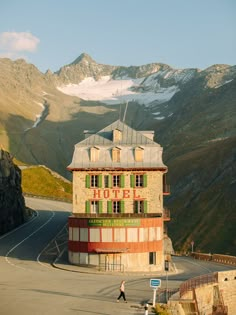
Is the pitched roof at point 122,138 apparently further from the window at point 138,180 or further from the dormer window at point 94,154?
the window at point 138,180

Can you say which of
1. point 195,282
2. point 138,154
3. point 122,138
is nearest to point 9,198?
point 122,138

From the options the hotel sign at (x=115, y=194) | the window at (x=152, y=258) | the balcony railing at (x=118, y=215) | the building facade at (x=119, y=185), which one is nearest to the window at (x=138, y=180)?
the building facade at (x=119, y=185)

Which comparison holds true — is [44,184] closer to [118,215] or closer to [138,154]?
[138,154]

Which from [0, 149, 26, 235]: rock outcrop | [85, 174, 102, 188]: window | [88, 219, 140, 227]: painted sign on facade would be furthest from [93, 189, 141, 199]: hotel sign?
[0, 149, 26, 235]: rock outcrop

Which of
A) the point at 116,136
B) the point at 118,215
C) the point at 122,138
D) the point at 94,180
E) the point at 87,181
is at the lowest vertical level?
the point at 118,215

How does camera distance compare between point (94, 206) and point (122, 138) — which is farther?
point (122, 138)

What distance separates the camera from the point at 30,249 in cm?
7900

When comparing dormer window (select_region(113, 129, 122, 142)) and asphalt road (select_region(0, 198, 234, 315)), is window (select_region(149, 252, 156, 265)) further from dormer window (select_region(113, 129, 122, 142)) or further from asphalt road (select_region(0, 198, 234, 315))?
dormer window (select_region(113, 129, 122, 142))

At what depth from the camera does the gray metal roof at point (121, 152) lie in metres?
74.9

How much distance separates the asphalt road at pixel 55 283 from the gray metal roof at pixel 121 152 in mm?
11508

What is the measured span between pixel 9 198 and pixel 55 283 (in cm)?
4242

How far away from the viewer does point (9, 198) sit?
3826 inches

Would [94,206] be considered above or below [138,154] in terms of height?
below

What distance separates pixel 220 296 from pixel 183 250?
194 feet
